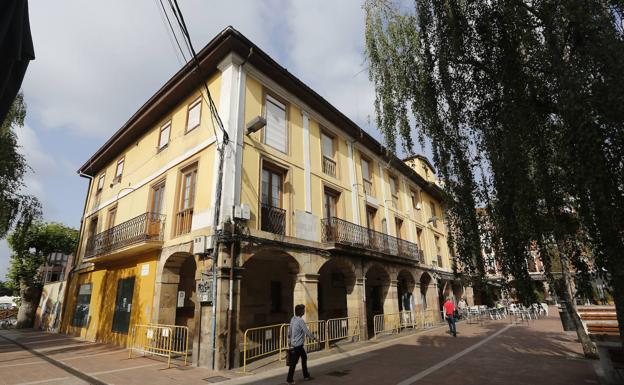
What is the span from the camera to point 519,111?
3871mm

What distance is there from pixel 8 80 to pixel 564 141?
478 cm

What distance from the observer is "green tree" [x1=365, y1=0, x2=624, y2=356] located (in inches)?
121

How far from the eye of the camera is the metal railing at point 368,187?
49.6 ft

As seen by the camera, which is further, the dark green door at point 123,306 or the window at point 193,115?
the dark green door at point 123,306

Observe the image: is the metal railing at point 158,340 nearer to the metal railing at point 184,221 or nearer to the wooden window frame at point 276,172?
the metal railing at point 184,221

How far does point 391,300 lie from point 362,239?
3.05 metres

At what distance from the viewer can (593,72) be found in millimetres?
3209

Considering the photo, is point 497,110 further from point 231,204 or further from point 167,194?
point 167,194

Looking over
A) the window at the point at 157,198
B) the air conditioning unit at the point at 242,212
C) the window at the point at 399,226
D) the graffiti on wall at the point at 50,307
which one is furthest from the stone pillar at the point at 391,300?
the graffiti on wall at the point at 50,307

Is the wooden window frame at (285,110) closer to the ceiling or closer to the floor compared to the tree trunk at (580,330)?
closer to the ceiling

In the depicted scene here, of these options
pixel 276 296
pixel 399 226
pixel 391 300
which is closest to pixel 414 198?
pixel 399 226

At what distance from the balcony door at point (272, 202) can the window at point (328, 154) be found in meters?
2.59

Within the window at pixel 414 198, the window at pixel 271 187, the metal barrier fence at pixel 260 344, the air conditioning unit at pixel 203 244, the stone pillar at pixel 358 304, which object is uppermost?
the window at pixel 414 198

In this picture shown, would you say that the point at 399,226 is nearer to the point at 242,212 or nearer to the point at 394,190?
the point at 394,190
